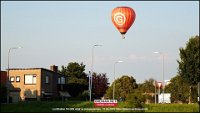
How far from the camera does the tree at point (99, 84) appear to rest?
10782 cm

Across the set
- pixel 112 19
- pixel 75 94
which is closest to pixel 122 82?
pixel 75 94

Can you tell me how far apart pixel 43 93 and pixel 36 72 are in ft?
13.8

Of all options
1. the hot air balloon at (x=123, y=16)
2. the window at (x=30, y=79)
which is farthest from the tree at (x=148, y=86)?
the hot air balloon at (x=123, y=16)

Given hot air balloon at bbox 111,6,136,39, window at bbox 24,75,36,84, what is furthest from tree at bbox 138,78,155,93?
hot air balloon at bbox 111,6,136,39

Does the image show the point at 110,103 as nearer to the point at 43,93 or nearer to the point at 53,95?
the point at 43,93

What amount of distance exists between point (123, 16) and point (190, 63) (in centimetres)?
1536

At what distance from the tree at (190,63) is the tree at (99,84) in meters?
48.2

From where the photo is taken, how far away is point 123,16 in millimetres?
48438

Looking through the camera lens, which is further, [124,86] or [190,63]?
[124,86]

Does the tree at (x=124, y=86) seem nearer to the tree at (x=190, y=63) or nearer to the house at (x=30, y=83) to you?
the house at (x=30, y=83)

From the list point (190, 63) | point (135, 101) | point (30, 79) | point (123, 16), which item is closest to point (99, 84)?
point (30, 79)

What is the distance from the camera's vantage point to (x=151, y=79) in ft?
400

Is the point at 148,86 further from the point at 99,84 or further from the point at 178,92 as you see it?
the point at 178,92

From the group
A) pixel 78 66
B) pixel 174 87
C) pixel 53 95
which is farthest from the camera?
pixel 78 66
